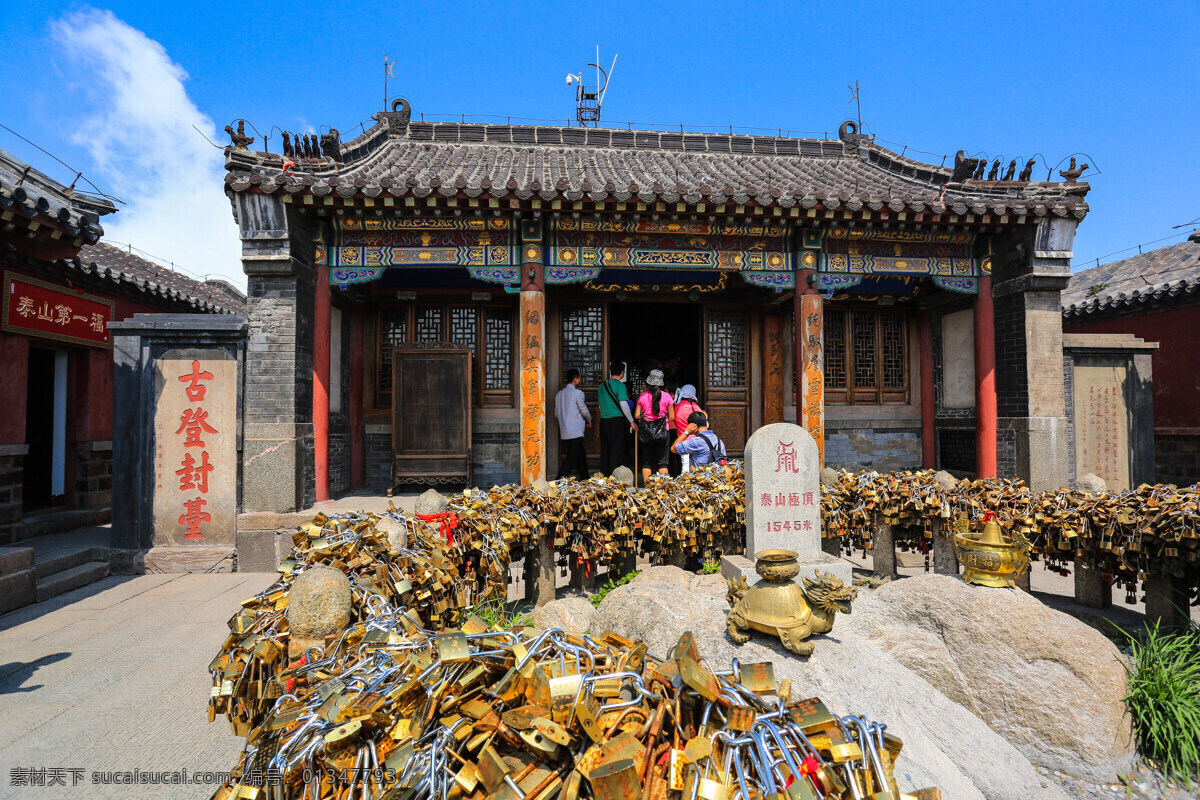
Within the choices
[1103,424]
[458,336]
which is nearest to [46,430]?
[458,336]

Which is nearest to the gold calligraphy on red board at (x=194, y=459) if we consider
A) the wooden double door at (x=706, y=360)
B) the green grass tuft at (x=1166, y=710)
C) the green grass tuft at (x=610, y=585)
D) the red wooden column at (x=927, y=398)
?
the wooden double door at (x=706, y=360)

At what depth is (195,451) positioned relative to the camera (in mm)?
6668

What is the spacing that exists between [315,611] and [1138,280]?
54.9ft

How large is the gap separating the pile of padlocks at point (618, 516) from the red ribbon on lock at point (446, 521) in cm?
23

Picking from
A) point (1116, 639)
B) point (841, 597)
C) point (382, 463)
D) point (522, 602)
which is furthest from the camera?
point (382, 463)

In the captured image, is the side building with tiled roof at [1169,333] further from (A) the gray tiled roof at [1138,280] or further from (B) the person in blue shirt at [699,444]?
(B) the person in blue shirt at [699,444]

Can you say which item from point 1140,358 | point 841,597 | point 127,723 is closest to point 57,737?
point 127,723

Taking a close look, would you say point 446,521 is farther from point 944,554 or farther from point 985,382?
point 985,382

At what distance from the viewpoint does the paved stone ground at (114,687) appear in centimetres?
292

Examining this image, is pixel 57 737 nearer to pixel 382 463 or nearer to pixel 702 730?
pixel 702 730

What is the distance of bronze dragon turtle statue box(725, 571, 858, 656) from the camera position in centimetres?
302

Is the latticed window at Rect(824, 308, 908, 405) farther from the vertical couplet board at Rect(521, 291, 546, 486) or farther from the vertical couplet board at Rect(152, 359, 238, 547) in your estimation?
the vertical couplet board at Rect(152, 359, 238, 547)

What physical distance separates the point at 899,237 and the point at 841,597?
22.9 feet

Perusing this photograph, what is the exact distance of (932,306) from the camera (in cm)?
986
